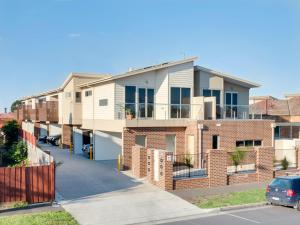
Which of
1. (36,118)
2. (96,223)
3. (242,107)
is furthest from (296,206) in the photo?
(36,118)

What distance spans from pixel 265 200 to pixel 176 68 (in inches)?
495

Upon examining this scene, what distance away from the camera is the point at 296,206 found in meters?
15.1

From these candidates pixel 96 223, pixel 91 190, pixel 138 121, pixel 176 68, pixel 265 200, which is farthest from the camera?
pixel 176 68

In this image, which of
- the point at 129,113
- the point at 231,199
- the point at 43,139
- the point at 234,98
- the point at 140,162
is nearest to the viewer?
the point at 231,199

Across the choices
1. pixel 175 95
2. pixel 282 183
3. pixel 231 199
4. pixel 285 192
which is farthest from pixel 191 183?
pixel 175 95

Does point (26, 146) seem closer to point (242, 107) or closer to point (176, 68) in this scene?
point (176, 68)

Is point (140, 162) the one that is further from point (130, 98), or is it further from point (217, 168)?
point (130, 98)

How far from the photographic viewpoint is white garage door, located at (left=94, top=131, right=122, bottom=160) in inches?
1103

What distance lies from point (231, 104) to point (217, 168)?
1137cm

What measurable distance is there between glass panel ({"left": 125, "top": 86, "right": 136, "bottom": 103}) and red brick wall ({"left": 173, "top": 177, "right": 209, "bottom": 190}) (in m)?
8.66

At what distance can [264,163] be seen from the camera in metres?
21.0

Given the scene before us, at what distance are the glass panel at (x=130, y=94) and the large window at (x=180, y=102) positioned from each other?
9.27ft

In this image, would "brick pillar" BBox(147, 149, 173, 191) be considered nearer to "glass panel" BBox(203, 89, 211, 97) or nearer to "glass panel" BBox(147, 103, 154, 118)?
"glass panel" BBox(147, 103, 154, 118)

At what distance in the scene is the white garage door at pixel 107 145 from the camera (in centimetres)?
2802
